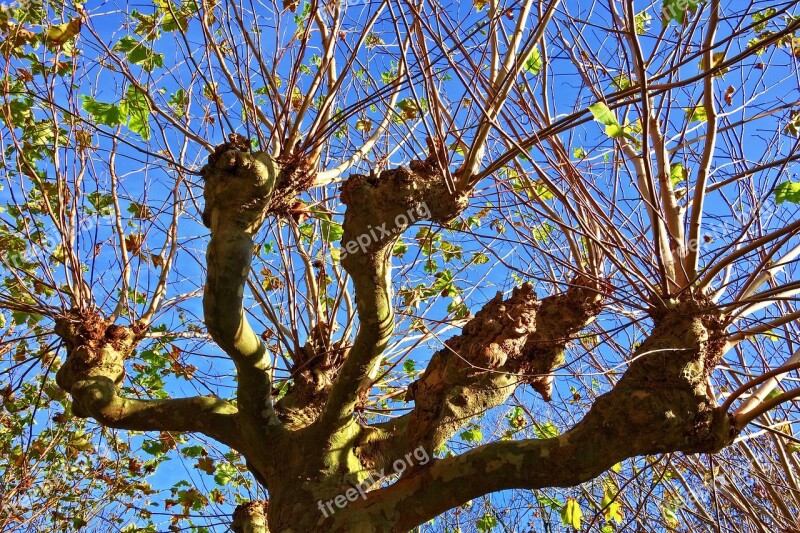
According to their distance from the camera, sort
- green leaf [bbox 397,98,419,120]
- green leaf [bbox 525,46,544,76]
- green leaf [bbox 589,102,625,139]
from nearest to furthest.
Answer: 1. green leaf [bbox 589,102,625,139]
2. green leaf [bbox 525,46,544,76]
3. green leaf [bbox 397,98,419,120]

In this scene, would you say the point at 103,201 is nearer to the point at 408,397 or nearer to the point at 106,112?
the point at 106,112

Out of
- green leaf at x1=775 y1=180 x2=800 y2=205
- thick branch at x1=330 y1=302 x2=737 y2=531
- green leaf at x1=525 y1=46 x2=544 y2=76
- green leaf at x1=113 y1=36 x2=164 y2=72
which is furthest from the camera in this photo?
green leaf at x1=113 y1=36 x2=164 y2=72

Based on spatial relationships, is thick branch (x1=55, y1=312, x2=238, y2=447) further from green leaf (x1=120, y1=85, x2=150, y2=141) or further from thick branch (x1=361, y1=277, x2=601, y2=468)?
green leaf (x1=120, y1=85, x2=150, y2=141)

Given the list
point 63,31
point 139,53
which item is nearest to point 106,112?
point 139,53

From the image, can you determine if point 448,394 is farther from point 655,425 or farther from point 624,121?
point 624,121

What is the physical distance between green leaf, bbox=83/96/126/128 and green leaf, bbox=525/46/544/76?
2269 mm

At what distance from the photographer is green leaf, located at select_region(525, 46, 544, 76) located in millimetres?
3165

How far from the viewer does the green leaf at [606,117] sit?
1.94 meters

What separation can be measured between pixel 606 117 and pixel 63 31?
311cm

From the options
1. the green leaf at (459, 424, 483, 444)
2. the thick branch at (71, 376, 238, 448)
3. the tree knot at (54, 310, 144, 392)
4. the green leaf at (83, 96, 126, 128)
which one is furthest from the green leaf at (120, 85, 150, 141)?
the green leaf at (459, 424, 483, 444)

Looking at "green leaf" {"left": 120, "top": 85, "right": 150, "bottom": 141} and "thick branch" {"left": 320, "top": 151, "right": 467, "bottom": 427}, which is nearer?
"thick branch" {"left": 320, "top": 151, "right": 467, "bottom": 427}

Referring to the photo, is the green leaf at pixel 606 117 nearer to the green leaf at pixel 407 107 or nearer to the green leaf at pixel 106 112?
the green leaf at pixel 407 107

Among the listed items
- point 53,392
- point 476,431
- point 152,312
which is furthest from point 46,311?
point 476,431

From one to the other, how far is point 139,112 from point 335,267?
58.9 inches
